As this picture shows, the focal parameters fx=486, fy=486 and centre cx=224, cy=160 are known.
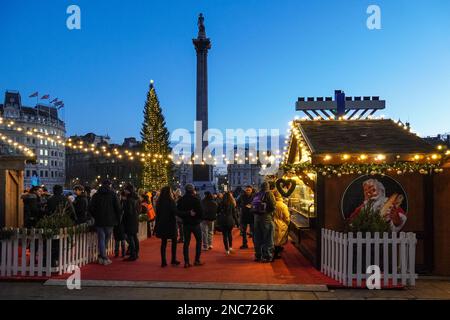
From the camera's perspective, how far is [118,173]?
9856 centimetres

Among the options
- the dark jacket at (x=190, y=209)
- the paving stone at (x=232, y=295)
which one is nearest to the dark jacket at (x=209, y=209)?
the dark jacket at (x=190, y=209)

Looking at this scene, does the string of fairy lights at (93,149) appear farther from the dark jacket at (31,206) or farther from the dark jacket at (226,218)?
the dark jacket at (226,218)

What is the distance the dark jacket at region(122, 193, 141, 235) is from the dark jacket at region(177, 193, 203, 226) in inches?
59.3

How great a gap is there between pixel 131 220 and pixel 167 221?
1344 millimetres

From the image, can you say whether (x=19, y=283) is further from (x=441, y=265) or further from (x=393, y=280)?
(x=441, y=265)

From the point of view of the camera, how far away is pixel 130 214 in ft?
36.9

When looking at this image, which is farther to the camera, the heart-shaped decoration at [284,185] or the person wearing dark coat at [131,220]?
the heart-shaped decoration at [284,185]

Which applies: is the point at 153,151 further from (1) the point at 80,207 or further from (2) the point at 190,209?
(2) the point at 190,209

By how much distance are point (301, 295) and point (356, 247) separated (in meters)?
1.46

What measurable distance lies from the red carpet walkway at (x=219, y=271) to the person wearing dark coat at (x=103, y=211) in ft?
1.70

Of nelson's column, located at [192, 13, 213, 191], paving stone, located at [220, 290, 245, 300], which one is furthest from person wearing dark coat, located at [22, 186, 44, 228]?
nelson's column, located at [192, 13, 213, 191]

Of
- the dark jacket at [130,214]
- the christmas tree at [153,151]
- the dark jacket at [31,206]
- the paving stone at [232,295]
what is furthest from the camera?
the christmas tree at [153,151]

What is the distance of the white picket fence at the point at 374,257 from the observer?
846cm
